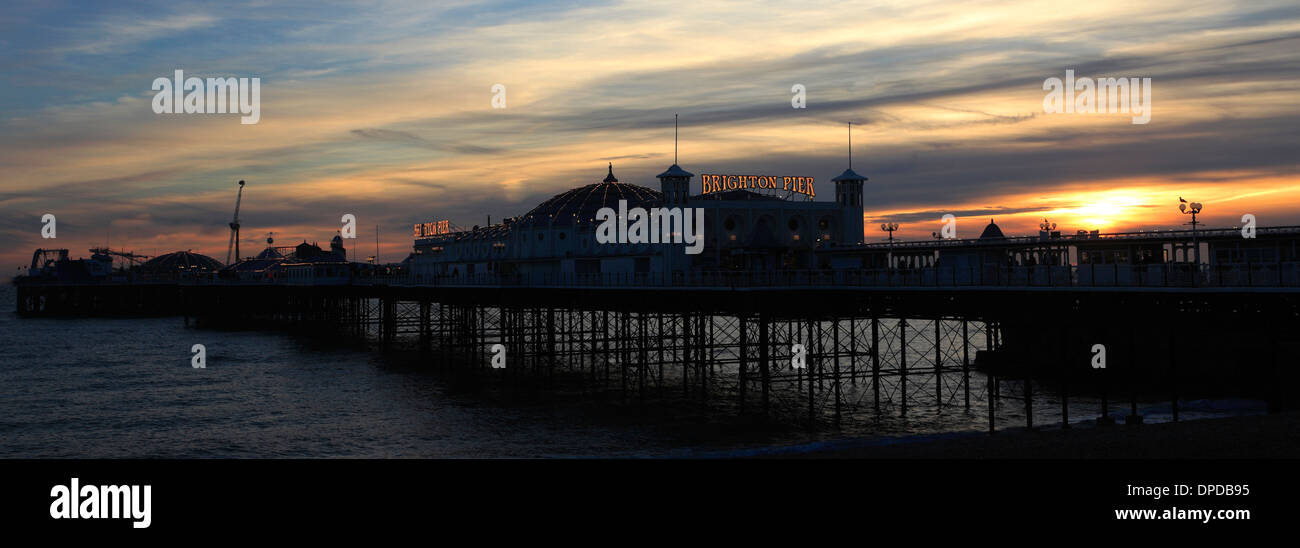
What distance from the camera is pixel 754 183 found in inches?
2813

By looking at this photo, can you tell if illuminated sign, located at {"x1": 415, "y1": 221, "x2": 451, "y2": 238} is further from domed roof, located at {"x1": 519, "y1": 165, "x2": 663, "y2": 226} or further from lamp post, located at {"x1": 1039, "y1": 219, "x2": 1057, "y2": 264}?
lamp post, located at {"x1": 1039, "y1": 219, "x2": 1057, "y2": 264}

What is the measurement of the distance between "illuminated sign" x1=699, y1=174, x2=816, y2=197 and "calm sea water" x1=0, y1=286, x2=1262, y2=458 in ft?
65.1

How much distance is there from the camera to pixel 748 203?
225ft

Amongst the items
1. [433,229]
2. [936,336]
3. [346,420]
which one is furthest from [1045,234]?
[433,229]

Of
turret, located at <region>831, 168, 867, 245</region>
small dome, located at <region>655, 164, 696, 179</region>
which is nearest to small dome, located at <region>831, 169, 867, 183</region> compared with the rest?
turret, located at <region>831, 168, 867, 245</region>

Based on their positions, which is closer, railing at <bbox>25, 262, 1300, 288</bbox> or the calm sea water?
railing at <bbox>25, 262, 1300, 288</bbox>

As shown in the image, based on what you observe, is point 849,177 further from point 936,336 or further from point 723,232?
point 936,336

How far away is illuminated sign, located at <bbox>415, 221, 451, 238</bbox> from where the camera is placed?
388 ft

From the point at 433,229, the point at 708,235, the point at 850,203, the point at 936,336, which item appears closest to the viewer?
the point at 936,336

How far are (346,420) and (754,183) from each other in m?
35.9
